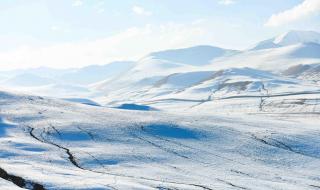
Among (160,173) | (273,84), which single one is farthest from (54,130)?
(273,84)

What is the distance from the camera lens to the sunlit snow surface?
35.0m

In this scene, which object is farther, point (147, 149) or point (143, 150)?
point (147, 149)

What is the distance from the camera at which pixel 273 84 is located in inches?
6845

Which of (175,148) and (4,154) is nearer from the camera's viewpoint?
(4,154)

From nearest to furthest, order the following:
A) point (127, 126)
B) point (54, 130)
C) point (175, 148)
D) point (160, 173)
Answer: point (160, 173) < point (175, 148) < point (54, 130) < point (127, 126)

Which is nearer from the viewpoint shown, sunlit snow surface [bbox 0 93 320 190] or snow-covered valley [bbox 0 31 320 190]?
snow-covered valley [bbox 0 31 320 190]

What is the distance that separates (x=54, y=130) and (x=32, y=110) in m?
11.4

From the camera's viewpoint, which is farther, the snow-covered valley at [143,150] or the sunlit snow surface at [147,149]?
the sunlit snow surface at [147,149]

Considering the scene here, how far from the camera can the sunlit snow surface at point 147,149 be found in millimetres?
34969

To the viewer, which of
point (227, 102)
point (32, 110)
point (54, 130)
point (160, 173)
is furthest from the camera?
point (227, 102)

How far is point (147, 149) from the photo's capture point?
4806cm

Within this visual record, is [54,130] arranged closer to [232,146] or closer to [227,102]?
[232,146]

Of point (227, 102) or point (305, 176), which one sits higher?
point (227, 102)

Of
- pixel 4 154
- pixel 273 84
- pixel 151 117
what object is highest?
pixel 273 84
